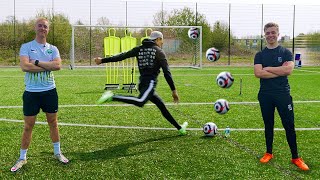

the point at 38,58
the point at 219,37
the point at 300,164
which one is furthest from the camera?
the point at 219,37

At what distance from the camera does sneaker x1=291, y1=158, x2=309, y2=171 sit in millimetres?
6134

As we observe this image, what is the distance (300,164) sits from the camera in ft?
20.4

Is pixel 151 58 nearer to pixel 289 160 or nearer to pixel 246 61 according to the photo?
pixel 289 160

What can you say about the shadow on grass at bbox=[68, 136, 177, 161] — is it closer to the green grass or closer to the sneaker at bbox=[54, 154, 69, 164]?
the green grass

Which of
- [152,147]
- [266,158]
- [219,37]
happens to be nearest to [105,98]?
[152,147]

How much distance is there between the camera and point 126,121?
10.1m

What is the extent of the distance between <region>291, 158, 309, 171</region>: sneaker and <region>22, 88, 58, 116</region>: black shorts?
12.1 ft

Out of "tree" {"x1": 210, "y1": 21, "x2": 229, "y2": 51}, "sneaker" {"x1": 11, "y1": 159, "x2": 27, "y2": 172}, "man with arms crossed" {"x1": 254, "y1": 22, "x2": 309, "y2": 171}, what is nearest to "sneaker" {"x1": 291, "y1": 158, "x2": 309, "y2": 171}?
"man with arms crossed" {"x1": 254, "y1": 22, "x2": 309, "y2": 171}

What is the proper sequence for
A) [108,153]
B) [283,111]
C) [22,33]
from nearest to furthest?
1. [283,111]
2. [108,153]
3. [22,33]

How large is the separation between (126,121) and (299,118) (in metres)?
4.33

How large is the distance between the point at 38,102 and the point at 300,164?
3960 mm

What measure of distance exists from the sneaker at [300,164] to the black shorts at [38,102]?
3.69 metres

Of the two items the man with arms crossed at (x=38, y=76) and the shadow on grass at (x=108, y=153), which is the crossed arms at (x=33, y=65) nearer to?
the man with arms crossed at (x=38, y=76)

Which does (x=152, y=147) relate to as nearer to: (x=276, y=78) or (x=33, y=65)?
(x=276, y=78)
